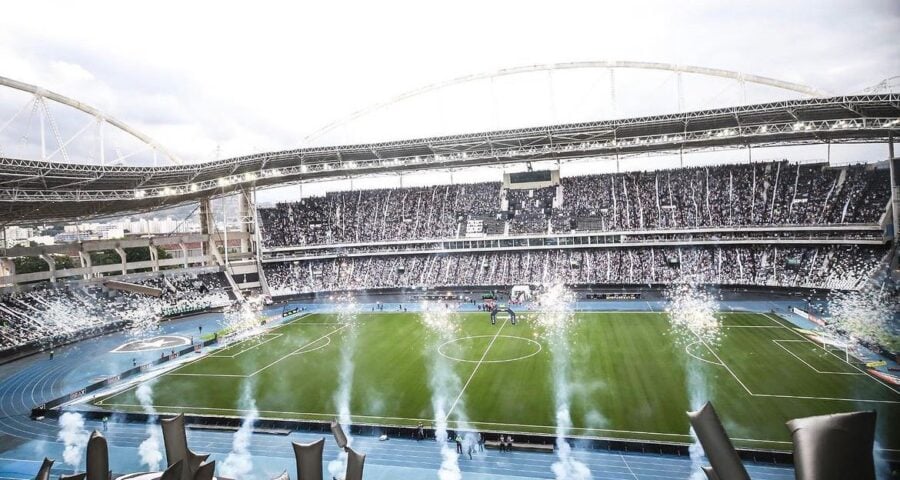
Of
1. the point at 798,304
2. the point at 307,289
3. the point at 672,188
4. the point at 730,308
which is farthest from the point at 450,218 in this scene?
the point at 798,304

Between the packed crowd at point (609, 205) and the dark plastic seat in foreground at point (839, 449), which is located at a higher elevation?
the packed crowd at point (609, 205)

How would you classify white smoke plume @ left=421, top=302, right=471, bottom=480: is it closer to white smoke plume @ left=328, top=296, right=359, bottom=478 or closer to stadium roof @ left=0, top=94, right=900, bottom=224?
white smoke plume @ left=328, top=296, right=359, bottom=478

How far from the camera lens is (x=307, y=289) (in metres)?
62.1

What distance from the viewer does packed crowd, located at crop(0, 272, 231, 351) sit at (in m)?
40.7

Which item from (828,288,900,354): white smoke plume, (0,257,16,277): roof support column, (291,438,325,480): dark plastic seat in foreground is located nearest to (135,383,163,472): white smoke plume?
(291,438,325,480): dark plastic seat in foreground

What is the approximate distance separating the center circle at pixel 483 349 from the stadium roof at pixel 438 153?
2413 cm

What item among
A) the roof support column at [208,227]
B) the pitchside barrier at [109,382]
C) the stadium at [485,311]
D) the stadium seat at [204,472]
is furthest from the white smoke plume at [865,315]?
the roof support column at [208,227]

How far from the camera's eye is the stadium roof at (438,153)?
39.9 meters

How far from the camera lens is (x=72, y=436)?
23.4 meters

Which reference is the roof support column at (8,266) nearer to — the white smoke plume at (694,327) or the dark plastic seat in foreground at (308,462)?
the dark plastic seat in foreground at (308,462)

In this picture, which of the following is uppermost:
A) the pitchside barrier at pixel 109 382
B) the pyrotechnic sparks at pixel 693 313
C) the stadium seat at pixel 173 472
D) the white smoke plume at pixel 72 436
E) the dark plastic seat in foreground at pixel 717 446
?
the dark plastic seat in foreground at pixel 717 446

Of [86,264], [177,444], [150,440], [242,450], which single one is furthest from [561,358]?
[86,264]

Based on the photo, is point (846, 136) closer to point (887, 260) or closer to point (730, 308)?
point (887, 260)

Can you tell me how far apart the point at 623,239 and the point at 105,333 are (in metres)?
54.0
